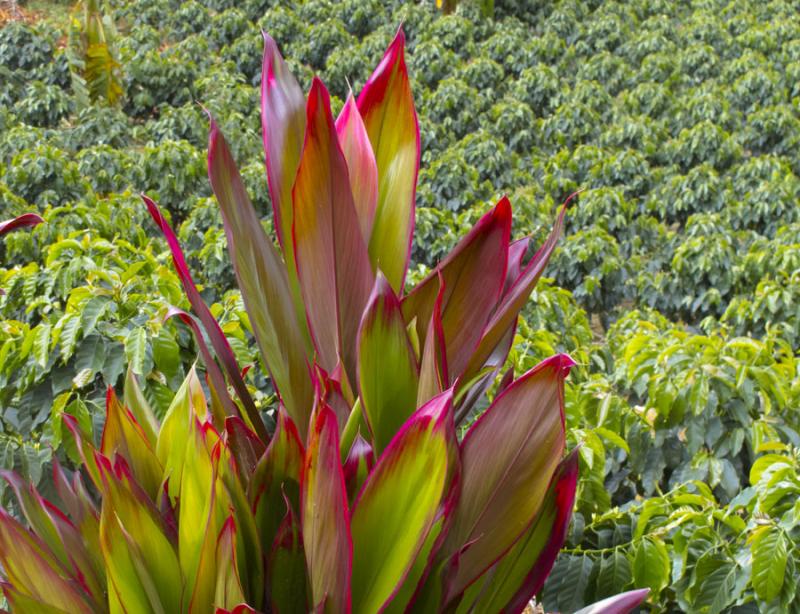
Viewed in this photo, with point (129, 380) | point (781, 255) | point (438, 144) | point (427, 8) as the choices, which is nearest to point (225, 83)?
point (438, 144)

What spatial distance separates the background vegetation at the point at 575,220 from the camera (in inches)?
82.4

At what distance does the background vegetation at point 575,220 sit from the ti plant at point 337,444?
0.99 m

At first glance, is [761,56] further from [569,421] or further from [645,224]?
[569,421]

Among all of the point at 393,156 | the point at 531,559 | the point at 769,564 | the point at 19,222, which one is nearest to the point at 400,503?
the point at 531,559

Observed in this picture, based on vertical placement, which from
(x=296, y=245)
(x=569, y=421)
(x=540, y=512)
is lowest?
(x=569, y=421)

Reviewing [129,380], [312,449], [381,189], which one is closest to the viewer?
[312,449]

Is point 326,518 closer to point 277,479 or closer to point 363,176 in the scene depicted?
point 277,479

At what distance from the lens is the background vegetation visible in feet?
6.87

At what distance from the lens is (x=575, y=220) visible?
776 centimetres

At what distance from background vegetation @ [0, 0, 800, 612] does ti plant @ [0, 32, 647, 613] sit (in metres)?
0.99

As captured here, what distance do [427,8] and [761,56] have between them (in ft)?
17.6

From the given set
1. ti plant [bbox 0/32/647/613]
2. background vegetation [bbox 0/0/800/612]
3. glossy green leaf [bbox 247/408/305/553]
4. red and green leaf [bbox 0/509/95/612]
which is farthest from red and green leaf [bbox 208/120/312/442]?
background vegetation [bbox 0/0/800/612]

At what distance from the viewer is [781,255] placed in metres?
5.64

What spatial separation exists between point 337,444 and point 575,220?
7.19 m
